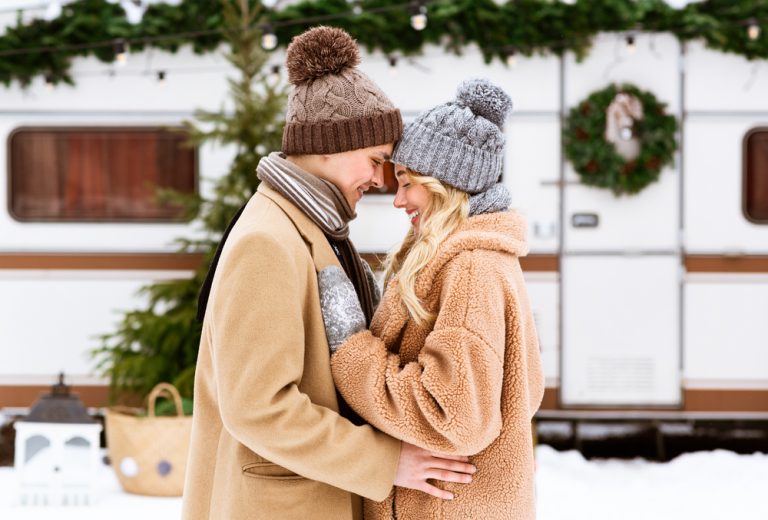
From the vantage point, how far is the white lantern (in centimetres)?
475

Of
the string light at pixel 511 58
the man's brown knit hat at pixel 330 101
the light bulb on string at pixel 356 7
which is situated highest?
the light bulb on string at pixel 356 7

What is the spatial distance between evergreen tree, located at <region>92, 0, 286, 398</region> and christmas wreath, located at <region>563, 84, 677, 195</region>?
1904mm

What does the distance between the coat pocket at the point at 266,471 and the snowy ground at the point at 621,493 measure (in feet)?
9.52

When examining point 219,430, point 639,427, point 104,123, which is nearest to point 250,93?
point 104,123

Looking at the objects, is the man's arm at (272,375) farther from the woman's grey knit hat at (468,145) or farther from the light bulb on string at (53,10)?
the light bulb on string at (53,10)

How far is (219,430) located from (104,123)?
429 cm

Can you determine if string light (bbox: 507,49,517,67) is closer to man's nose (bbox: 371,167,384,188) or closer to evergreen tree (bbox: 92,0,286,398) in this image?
evergreen tree (bbox: 92,0,286,398)

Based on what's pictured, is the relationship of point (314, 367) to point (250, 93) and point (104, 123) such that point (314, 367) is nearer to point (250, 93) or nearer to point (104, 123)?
point (250, 93)

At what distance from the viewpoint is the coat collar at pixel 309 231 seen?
6.20 feet

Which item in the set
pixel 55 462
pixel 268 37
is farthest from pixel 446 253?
pixel 268 37

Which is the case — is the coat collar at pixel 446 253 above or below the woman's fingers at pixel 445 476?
above

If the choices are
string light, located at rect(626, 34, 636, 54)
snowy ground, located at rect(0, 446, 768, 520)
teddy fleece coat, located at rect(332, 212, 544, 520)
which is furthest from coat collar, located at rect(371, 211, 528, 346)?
string light, located at rect(626, 34, 636, 54)

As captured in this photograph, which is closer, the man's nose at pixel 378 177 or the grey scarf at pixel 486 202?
the grey scarf at pixel 486 202

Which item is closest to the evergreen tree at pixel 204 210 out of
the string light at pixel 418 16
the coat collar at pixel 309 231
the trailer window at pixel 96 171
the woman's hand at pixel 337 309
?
the trailer window at pixel 96 171
